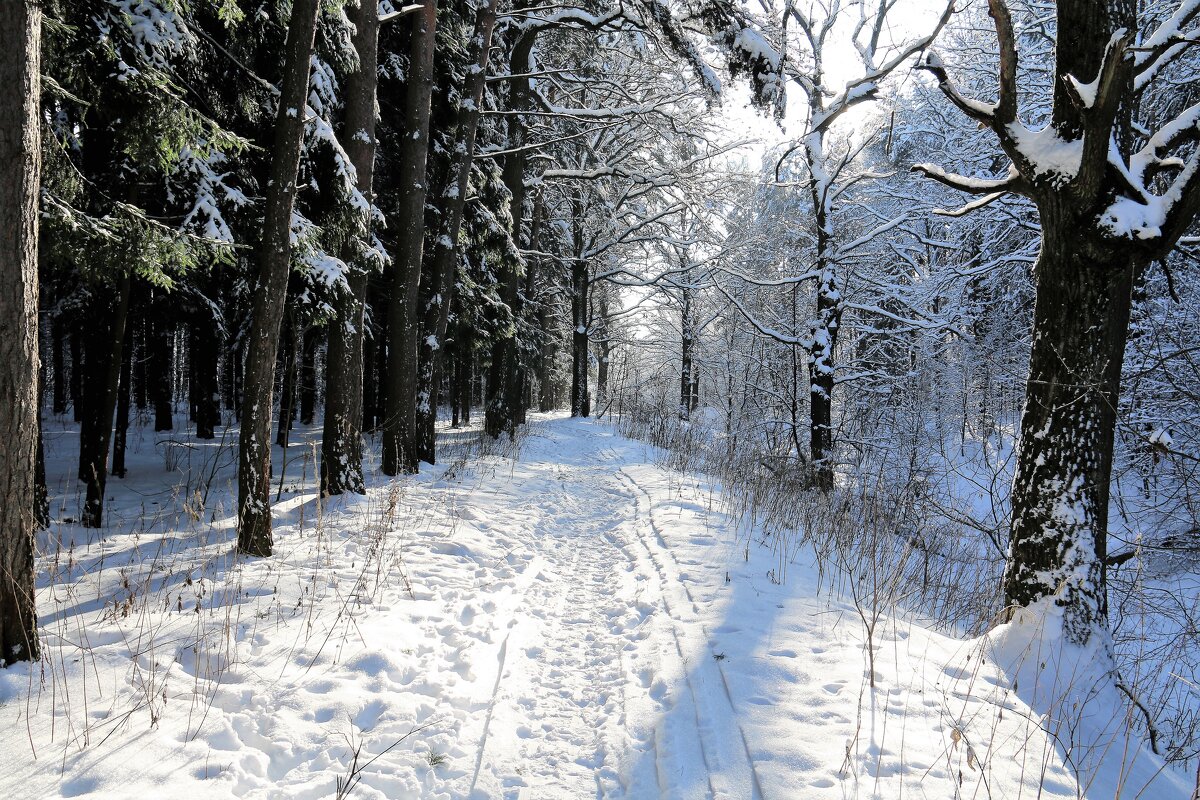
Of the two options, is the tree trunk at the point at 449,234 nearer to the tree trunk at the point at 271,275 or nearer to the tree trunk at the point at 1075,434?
the tree trunk at the point at 271,275

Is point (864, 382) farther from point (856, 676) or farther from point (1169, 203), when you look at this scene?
point (856, 676)

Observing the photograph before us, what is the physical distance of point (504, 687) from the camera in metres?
3.72

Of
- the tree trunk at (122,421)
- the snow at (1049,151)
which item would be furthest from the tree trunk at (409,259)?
the snow at (1049,151)

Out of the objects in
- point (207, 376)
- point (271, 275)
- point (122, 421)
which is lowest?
point (122, 421)

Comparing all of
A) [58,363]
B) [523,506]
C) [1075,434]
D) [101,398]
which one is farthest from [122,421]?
[58,363]

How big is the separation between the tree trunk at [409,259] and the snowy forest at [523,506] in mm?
71

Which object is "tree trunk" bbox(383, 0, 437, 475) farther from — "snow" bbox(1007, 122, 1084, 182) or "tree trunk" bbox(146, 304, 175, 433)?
"snow" bbox(1007, 122, 1084, 182)

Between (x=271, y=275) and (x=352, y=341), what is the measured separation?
2.70 metres

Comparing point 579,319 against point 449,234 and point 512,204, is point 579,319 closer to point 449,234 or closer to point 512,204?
point 512,204

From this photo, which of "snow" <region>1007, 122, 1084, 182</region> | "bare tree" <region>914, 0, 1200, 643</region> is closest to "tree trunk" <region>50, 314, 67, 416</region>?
"snow" <region>1007, 122, 1084, 182</region>

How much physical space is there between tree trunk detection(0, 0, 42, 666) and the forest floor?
0.31 m

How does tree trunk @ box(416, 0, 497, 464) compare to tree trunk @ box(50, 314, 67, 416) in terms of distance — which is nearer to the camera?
tree trunk @ box(416, 0, 497, 464)

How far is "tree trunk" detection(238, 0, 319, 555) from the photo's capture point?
17.2 feet

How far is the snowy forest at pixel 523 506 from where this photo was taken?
2986 mm
